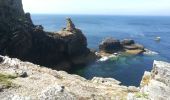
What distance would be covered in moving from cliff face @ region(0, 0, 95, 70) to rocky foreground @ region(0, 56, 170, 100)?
3779 centimetres

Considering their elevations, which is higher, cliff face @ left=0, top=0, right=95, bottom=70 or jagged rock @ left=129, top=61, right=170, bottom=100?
jagged rock @ left=129, top=61, right=170, bottom=100

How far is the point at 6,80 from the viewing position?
26109 millimetres

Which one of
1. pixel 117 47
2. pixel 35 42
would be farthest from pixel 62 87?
pixel 117 47

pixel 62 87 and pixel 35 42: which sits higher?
pixel 62 87

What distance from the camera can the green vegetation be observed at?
82.0ft

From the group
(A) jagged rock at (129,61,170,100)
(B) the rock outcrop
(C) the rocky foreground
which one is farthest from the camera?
(B) the rock outcrop

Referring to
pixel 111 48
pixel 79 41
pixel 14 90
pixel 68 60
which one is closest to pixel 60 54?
pixel 68 60

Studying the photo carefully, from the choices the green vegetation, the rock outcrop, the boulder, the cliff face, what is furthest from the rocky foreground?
the rock outcrop

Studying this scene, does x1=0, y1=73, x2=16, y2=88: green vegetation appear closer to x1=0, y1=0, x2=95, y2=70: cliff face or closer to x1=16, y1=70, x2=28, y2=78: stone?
x1=16, y1=70, x2=28, y2=78: stone

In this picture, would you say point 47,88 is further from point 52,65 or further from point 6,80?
point 52,65

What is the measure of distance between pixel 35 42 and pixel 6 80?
52.3 meters

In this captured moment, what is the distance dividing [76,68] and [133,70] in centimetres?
1565

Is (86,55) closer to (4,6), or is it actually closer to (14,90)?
(4,6)

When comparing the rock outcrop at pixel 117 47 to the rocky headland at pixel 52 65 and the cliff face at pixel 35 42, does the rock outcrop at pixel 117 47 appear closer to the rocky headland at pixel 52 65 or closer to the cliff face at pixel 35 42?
the rocky headland at pixel 52 65
